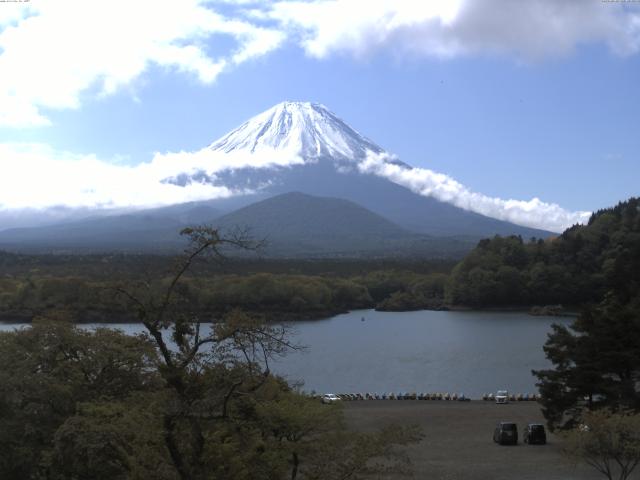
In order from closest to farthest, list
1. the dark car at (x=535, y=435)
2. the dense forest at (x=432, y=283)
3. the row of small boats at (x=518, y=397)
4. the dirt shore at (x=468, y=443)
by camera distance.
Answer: the dirt shore at (x=468, y=443) → the dark car at (x=535, y=435) → the row of small boats at (x=518, y=397) → the dense forest at (x=432, y=283)

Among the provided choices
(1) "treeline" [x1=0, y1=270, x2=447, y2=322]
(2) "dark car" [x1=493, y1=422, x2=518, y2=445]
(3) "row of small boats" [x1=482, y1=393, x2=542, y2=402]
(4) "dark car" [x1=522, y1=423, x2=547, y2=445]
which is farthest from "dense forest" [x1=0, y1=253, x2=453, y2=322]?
(4) "dark car" [x1=522, y1=423, x2=547, y2=445]

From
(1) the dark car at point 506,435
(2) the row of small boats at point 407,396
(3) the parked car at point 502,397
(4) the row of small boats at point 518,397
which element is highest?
(1) the dark car at point 506,435

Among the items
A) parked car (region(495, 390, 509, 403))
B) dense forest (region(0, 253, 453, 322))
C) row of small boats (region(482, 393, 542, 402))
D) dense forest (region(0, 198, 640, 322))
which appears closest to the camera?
parked car (region(495, 390, 509, 403))

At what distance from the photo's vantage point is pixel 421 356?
2597 cm

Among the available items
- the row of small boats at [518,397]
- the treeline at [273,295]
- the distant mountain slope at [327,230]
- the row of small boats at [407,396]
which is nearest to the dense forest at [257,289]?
the treeline at [273,295]

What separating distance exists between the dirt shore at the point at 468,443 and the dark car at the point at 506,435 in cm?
11

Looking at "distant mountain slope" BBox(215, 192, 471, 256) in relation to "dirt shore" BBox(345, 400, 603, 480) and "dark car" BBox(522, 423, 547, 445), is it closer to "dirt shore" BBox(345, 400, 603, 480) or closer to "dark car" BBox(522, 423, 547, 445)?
"dirt shore" BBox(345, 400, 603, 480)

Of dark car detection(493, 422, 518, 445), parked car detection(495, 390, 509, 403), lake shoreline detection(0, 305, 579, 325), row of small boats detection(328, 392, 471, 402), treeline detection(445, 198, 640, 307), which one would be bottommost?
lake shoreline detection(0, 305, 579, 325)

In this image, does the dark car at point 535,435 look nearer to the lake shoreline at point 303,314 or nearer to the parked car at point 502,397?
the parked car at point 502,397

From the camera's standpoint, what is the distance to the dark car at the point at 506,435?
12.1 meters

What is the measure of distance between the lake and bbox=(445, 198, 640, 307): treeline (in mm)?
7754

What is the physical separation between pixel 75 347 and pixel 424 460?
215 inches

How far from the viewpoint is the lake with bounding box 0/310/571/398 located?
813 inches

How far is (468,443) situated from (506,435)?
652mm
